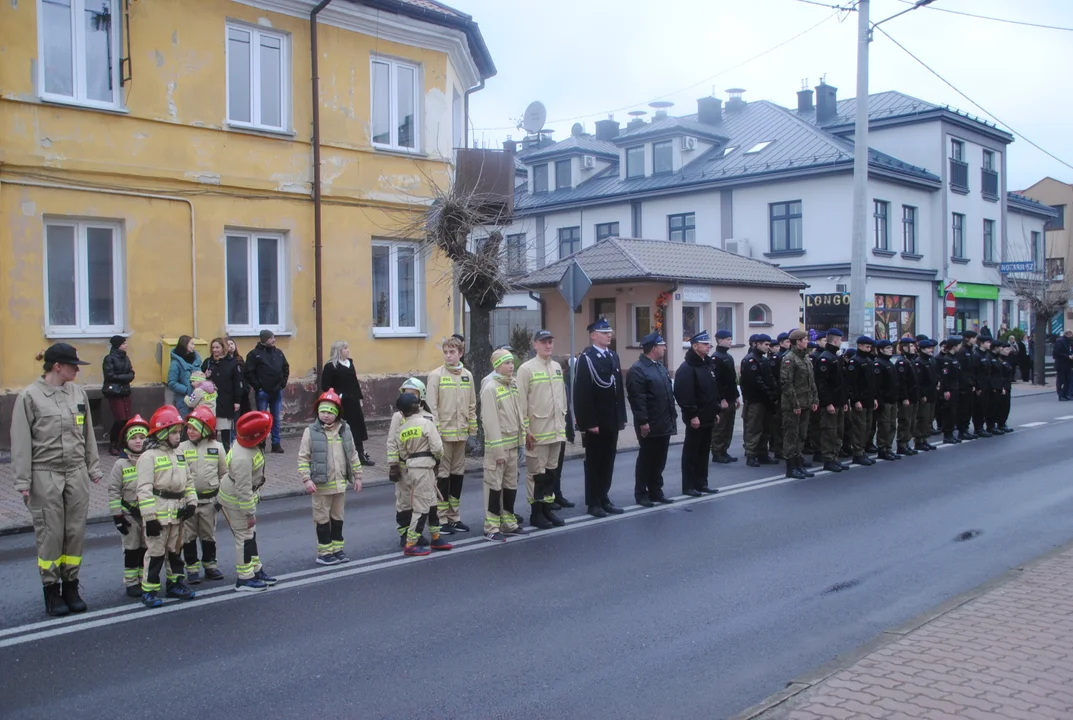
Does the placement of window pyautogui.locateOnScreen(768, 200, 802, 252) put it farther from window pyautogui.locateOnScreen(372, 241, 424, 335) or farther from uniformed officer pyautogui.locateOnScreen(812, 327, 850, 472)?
uniformed officer pyautogui.locateOnScreen(812, 327, 850, 472)

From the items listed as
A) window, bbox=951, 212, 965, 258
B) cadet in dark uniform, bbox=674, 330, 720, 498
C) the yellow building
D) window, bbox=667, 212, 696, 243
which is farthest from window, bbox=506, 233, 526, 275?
window, bbox=951, 212, 965, 258

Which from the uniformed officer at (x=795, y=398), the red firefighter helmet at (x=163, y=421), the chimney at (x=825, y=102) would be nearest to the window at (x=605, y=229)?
the chimney at (x=825, y=102)

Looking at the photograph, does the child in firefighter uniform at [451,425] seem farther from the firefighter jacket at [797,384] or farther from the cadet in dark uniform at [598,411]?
the firefighter jacket at [797,384]

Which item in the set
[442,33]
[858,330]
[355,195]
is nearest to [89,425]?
[355,195]

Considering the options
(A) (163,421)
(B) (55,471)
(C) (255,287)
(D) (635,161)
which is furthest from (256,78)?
(D) (635,161)

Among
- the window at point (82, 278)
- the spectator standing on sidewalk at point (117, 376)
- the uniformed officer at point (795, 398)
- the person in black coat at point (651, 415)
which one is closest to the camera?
the person in black coat at point (651, 415)

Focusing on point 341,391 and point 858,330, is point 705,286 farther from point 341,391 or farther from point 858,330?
point 341,391

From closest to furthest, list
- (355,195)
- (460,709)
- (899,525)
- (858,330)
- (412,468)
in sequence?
(460,709) < (412,468) < (899,525) < (355,195) < (858,330)

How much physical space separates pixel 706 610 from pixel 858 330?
47.3 feet

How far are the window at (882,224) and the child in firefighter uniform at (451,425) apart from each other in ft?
99.2

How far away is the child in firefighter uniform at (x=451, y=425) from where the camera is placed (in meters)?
9.05

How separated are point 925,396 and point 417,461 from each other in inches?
388

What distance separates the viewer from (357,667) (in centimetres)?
539

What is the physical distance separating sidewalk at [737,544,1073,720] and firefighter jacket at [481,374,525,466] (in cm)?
411
